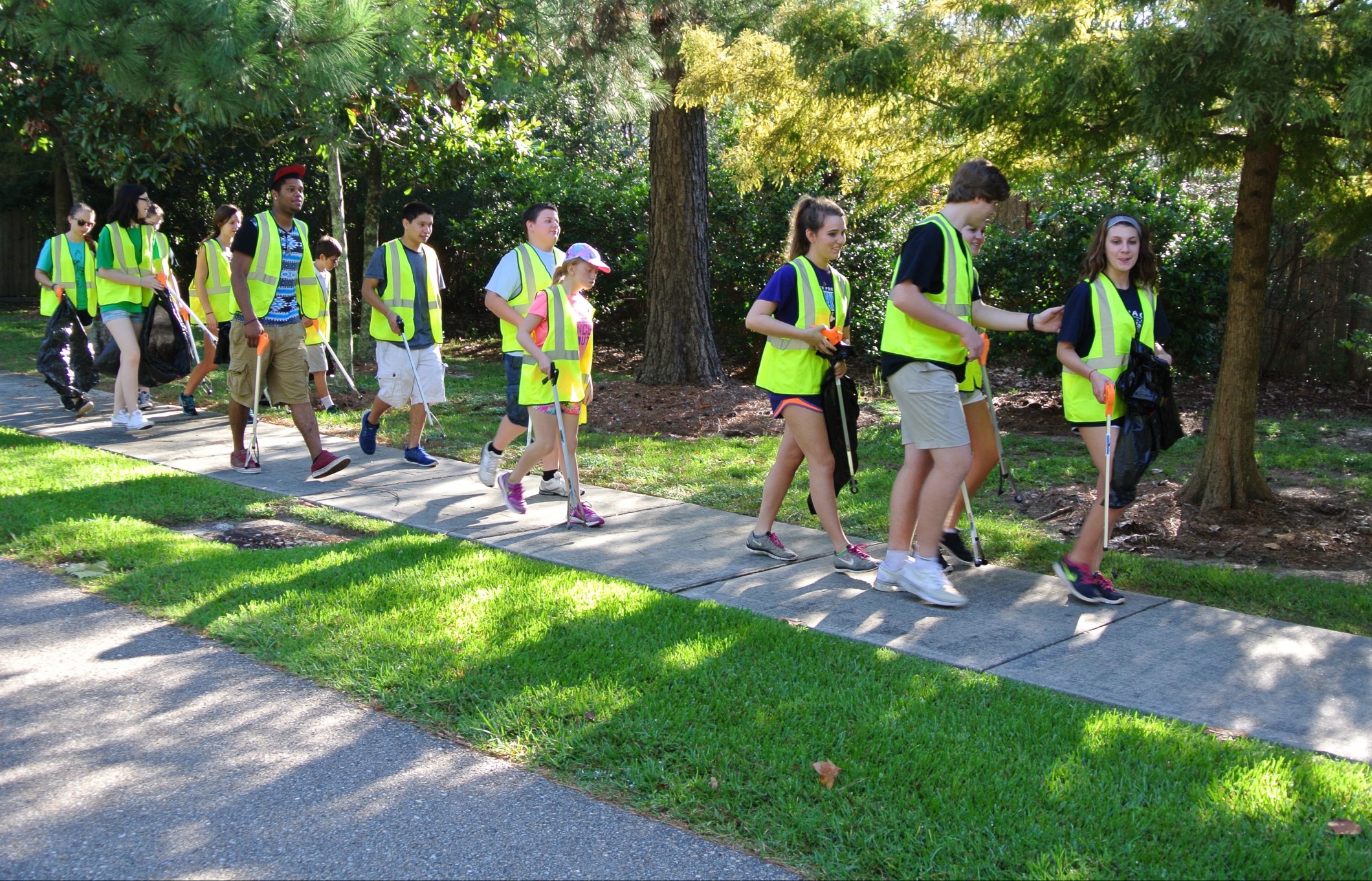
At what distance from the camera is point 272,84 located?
27.9 ft

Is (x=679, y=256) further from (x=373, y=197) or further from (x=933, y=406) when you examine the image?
(x=933, y=406)

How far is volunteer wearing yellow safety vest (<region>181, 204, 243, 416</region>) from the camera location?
938 centimetres

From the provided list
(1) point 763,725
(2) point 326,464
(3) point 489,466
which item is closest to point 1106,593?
(1) point 763,725

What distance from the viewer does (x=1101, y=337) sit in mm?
5070

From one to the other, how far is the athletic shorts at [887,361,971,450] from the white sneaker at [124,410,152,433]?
273 inches

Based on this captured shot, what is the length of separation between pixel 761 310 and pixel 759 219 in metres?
8.36

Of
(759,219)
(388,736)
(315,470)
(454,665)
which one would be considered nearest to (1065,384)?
(454,665)

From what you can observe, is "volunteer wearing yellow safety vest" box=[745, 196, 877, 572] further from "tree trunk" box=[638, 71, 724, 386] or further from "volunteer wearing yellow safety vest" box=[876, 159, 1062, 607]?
"tree trunk" box=[638, 71, 724, 386]

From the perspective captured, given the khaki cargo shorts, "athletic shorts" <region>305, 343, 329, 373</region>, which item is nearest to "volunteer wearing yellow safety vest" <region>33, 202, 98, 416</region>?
"athletic shorts" <region>305, 343, 329, 373</region>

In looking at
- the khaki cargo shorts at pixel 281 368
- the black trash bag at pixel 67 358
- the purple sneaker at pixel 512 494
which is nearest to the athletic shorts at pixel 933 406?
the purple sneaker at pixel 512 494

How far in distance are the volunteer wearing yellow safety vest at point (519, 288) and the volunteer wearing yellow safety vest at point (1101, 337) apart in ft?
10.0

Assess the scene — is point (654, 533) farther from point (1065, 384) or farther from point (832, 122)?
point (832, 122)

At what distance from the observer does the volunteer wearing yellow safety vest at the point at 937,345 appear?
16.3 feet

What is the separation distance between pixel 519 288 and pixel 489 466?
1.13 m
